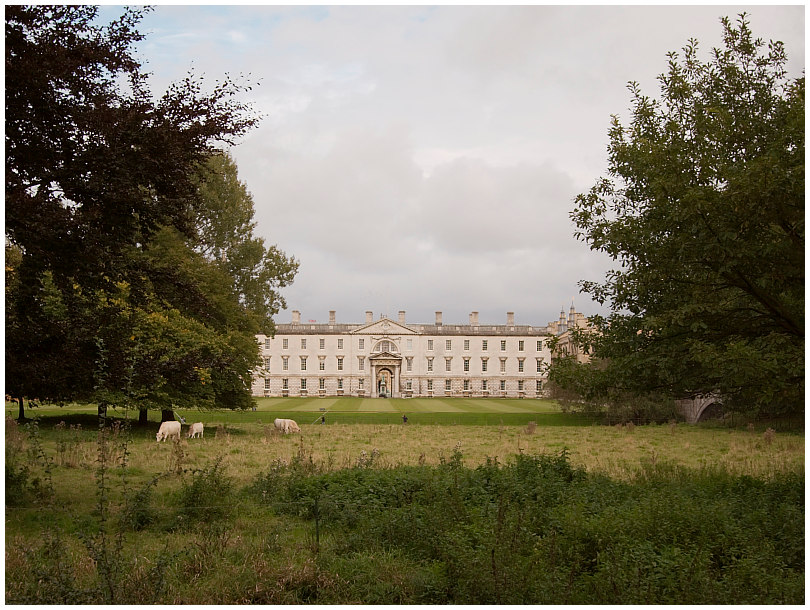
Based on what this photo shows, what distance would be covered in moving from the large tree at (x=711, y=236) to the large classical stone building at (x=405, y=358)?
7799 centimetres

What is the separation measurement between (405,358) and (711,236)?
81.7 metres

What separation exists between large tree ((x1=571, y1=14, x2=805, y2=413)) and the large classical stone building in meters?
78.0

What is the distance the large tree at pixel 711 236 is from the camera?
8.23 metres

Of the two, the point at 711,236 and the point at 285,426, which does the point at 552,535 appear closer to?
the point at 711,236

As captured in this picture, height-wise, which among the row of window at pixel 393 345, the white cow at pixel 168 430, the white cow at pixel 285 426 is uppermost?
the row of window at pixel 393 345

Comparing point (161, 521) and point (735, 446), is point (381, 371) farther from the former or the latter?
point (161, 521)

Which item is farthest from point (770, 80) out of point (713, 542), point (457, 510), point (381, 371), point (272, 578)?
point (381, 371)

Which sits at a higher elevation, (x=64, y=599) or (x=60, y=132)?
(x=60, y=132)

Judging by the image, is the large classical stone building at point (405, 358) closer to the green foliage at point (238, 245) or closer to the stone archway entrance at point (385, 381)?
the stone archway entrance at point (385, 381)

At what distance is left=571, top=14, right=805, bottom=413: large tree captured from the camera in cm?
823

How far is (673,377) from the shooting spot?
10750 mm

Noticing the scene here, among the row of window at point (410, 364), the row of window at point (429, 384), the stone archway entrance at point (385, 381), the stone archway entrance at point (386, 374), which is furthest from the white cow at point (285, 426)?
the row of window at point (410, 364)

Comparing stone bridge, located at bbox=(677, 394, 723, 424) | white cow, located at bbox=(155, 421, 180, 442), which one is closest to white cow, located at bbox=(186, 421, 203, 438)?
white cow, located at bbox=(155, 421, 180, 442)

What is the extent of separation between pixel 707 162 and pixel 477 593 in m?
6.29
